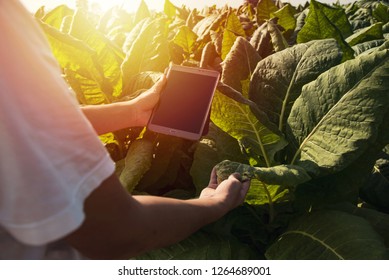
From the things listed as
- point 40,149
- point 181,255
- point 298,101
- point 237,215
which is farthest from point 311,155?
point 40,149

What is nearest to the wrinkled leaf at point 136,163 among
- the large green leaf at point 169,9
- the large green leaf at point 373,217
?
the large green leaf at point 373,217

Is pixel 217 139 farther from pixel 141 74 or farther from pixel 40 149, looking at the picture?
pixel 40 149

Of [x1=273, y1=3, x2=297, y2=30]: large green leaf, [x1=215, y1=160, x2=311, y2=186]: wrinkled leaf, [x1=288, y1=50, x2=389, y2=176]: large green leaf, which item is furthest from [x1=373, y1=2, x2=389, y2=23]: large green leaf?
[x1=215, y1=160, x2=311, y2=186]: wrinkled leaf

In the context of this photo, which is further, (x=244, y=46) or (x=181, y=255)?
(x=244, y=46)

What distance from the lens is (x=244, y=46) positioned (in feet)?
6.92

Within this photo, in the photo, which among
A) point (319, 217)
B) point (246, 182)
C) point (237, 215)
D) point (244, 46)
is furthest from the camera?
point (244, 46)

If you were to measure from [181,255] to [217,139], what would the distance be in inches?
17.8

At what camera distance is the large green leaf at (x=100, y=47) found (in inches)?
85.7

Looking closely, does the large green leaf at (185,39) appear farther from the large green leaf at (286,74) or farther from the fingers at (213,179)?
the fingers at (213,179)

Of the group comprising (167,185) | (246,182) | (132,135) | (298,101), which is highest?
(298,101)

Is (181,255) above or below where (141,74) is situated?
below

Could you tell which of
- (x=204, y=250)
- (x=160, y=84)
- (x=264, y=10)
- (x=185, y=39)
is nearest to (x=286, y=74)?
(x=160, y=84)

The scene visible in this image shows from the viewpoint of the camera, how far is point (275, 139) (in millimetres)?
1895

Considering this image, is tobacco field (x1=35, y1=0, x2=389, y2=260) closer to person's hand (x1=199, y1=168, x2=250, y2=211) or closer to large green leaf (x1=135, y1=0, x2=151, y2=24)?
person's hand (x1=199, y1=168, x2=250, y2=211)
